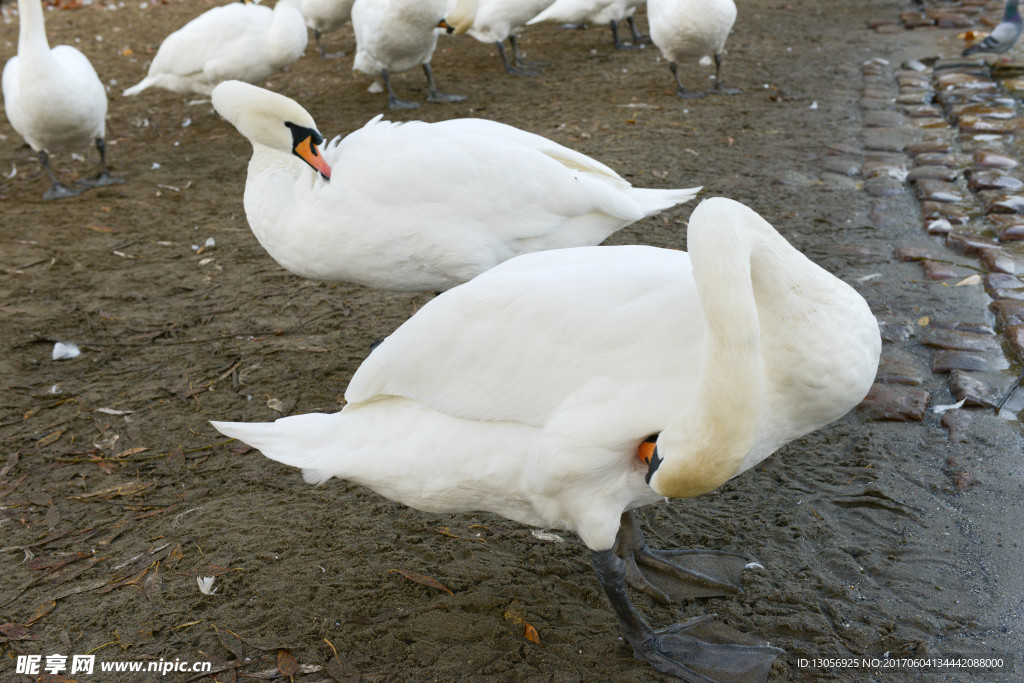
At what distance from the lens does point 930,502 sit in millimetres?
2951

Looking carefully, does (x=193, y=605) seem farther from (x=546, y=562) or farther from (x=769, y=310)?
(x=769, y=310)

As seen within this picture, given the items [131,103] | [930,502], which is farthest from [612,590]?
[131,103]

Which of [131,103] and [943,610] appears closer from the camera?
[943,610]

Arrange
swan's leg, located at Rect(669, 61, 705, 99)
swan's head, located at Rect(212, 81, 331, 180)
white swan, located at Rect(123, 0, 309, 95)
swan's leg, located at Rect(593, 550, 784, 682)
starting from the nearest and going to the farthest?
swan's leg, located at Rect(593, 550, 784, 682) < swan's head, located at Rect(212, 81, 331, 180) < swan's leg, located at Rect(669, 61, 705, 99) < white swan, located at Rect(123, 0, 309, 95)

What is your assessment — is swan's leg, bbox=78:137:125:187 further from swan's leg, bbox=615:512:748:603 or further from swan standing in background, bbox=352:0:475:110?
swan's leg, bbox=615:512:748:603

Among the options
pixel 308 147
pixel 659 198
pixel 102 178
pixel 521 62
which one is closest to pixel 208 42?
pixel 102 178

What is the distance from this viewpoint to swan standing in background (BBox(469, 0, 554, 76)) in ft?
28.2

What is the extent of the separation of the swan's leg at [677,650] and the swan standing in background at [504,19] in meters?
7.09

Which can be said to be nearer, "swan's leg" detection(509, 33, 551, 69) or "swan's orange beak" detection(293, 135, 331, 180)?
"swan's orange beak" detection(293, 135, 331, 180)

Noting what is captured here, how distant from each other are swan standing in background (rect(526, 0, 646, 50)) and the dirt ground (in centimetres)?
394

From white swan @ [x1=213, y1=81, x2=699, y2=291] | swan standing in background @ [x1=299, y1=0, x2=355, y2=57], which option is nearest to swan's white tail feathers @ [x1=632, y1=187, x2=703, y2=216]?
white swan @ [x1=213, y1=81, x2=699, y2=291]

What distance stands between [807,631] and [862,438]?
1.01 meters

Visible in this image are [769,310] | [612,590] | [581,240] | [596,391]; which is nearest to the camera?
[769,310]

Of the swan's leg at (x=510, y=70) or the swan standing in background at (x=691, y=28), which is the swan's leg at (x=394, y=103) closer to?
the swan's leg at (x=510, y=70)
